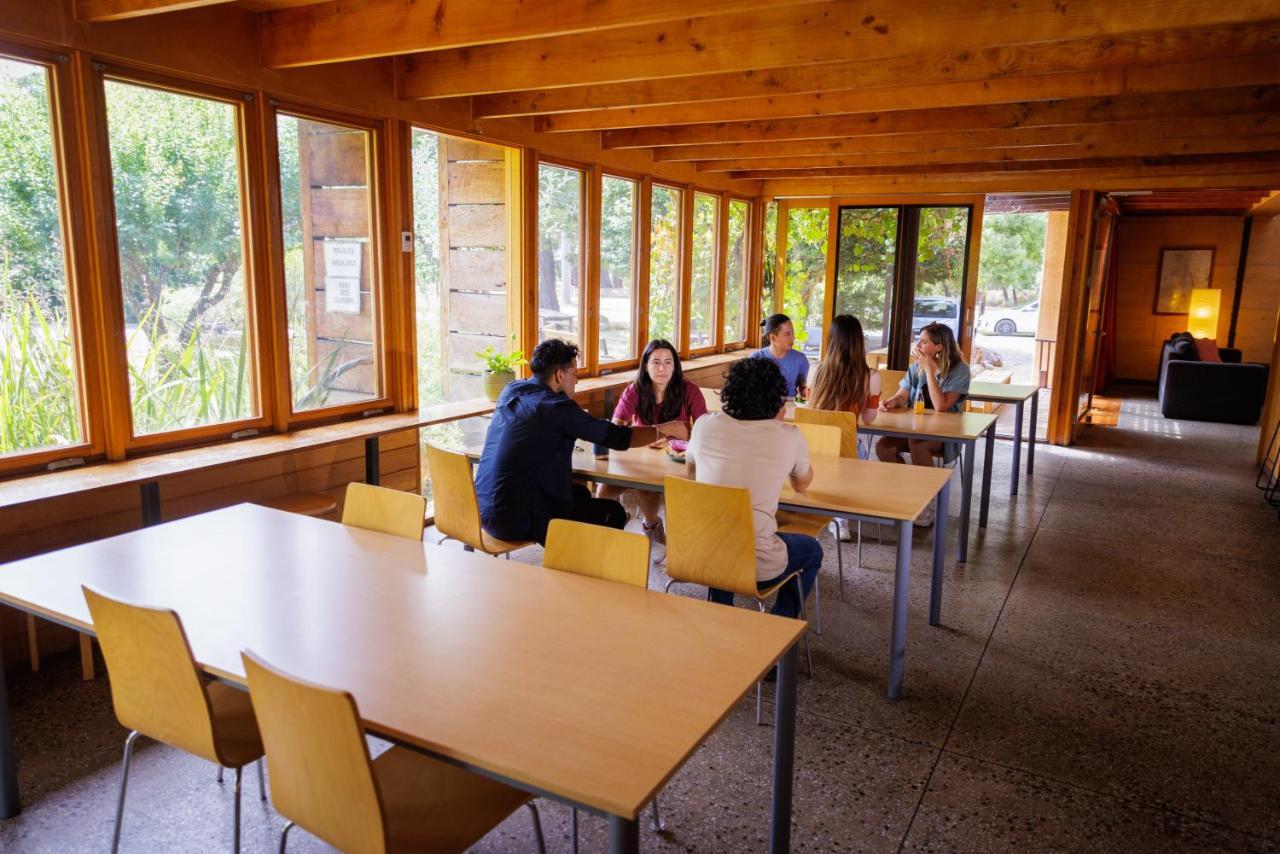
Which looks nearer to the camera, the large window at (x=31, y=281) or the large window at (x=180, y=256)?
the large window at (x=31, y=281)

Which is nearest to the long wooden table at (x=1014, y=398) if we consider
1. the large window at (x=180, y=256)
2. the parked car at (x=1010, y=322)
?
the large window at (x=180, y=256)

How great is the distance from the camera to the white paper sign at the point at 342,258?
15.5 feet

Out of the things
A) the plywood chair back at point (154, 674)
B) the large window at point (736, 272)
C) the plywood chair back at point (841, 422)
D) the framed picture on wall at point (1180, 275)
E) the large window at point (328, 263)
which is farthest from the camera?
the framed picture on wall at point (1180, 275)

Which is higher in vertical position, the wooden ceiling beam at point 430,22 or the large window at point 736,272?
the wooden ceiling beam at point 430,22

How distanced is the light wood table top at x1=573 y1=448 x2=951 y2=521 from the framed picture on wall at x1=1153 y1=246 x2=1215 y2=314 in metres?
11.1

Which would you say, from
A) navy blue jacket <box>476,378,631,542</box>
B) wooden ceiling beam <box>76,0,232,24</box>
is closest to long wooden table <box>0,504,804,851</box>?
navy blue jacket <box>476,378,631,542</box>

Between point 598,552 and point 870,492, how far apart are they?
4.82 ft

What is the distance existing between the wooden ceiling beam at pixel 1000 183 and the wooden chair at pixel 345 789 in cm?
751

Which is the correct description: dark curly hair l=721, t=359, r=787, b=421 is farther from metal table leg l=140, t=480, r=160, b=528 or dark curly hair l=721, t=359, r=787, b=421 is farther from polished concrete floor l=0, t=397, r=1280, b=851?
metal table leg l=140, t=480, r=160, b=528

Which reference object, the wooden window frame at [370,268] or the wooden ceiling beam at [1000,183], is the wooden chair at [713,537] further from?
the wooden ceiling beam at [1000,183]

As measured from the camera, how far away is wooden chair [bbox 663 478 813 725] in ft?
10.1

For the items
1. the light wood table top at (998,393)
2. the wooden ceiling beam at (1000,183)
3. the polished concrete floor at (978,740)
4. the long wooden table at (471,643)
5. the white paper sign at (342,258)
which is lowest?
the polished concrete floor at (978,740)

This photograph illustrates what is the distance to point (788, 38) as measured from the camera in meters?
3.77

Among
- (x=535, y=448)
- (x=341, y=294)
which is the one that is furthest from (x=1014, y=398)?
(x=341, y=294)
